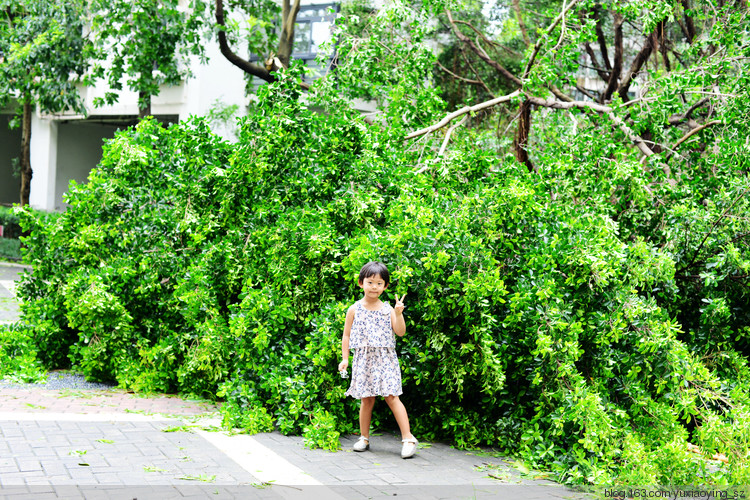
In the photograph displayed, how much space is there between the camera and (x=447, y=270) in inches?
224

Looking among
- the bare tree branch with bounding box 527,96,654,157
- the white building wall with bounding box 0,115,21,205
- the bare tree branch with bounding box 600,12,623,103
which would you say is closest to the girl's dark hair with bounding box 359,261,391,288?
the bare tree branch with bounding box 527,96,654,157

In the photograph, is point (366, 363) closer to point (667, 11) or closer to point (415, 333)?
point (415, 333)

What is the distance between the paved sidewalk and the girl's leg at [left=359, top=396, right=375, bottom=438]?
17cm

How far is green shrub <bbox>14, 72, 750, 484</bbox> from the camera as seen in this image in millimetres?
5551

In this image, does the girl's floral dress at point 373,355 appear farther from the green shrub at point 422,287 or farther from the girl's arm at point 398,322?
the green shrub at point 422,287

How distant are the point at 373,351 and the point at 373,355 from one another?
0.03 m

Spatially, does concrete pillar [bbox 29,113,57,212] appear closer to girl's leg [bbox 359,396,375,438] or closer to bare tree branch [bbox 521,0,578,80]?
bare tree branch [bbox 521,0,578,80]

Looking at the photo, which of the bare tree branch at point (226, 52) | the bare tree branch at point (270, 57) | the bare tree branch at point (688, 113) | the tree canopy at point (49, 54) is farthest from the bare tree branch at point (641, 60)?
the tree canopy at point (49, 54)

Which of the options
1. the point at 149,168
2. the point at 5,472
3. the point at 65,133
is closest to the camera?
the point at 5,472

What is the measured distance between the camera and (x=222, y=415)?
253 inches

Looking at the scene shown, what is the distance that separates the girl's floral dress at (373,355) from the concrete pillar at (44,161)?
23972 millimetres

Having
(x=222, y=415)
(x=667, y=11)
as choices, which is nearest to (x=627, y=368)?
(x=222, y=415)

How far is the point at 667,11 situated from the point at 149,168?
20.0 ft

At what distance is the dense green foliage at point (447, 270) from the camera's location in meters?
5.57
